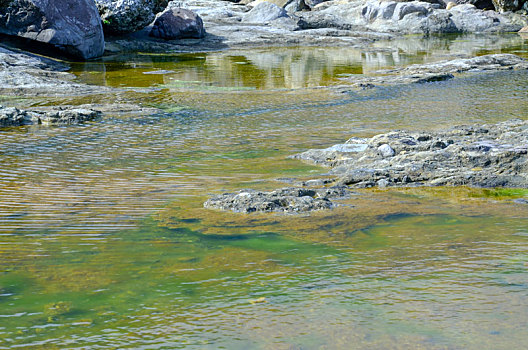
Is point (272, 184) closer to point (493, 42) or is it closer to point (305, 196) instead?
point (305, 196)

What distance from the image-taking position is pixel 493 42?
1877cm

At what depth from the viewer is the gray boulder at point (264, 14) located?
22109mm

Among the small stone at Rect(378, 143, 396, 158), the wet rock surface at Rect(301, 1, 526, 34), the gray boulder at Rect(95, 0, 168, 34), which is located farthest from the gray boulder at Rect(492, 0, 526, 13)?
the small stone at Rect(378, 143, 396, 158)

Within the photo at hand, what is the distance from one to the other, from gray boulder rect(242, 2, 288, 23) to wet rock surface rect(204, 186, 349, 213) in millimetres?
19157

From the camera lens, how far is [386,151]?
478 centimetres

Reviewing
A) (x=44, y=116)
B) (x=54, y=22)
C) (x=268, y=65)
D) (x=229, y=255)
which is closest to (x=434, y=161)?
(x=229, y=255)

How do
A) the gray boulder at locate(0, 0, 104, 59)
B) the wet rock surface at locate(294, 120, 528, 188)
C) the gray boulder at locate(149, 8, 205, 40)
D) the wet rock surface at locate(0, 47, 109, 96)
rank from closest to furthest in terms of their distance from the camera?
the wet rock surface at locate(294, 120, 528, 188), the wet rock surface at locate(0, 47, 109, 96), the gray boulder at locate(0, 0, 104, 59), the gray boulder at locate(149, 8, 205, 40)

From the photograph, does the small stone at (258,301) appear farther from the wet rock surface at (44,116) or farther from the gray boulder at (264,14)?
the gray boulder at (264,14)

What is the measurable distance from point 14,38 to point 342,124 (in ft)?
30.4

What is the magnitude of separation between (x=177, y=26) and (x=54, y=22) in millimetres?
5745

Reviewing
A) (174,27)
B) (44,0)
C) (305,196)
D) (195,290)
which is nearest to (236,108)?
(305,196)

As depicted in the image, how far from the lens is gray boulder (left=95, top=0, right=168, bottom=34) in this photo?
54.9ft

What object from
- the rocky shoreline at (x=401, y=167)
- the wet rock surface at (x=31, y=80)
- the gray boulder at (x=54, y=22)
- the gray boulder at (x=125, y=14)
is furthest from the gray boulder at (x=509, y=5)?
the rocky shoreline at (x=401, y=167)

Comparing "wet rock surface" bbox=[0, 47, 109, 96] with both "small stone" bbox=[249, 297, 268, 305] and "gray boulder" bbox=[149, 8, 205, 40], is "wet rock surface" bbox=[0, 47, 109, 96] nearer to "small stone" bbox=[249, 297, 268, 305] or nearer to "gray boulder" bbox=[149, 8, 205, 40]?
"gray boulder" bbox=[149, 8, 205, 40]
